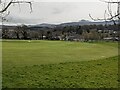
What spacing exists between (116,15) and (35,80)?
876 cm

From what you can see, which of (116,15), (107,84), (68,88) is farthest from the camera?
(107,84)

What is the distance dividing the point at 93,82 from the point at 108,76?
74.1 inches

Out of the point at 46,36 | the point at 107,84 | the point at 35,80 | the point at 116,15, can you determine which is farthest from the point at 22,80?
the point at 46,36

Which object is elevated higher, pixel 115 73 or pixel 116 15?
pixel 116 15

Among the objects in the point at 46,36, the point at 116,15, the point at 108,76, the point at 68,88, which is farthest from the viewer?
the point at 46,36

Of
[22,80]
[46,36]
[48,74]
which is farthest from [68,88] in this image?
[46,36]

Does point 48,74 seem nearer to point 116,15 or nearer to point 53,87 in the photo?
point 53,87

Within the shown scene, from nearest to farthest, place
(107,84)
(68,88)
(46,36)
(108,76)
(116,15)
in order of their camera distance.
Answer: (116,15) → (68,88) → (107,84) → (108,76) → (46,36)

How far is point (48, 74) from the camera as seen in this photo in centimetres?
1422

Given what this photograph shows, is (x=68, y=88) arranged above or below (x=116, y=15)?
below

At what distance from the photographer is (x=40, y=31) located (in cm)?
10669

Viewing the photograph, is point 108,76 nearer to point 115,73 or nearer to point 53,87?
point 115,73

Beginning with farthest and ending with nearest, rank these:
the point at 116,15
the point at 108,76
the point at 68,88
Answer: the point at 108,76 → the point at 68,88 → the point at 116,15

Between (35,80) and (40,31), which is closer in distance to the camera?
(35,80)
